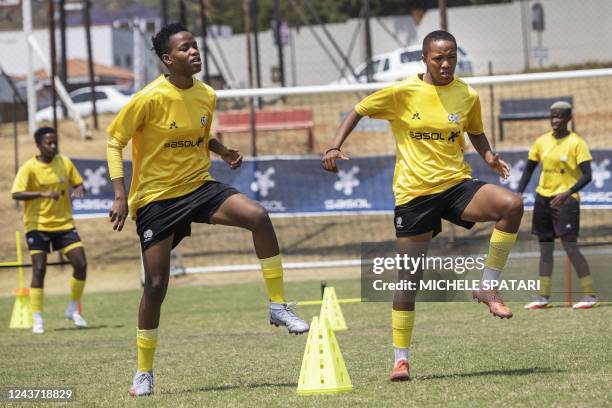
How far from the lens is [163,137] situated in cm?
748

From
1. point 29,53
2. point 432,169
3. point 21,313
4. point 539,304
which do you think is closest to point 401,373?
point 432,169

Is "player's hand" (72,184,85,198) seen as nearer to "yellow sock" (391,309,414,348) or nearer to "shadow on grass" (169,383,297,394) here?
"shadow on grass" (169,383,297,394)

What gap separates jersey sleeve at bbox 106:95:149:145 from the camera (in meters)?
7.41

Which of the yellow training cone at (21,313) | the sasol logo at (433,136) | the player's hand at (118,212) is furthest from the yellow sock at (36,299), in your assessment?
the sasol logo at (433,136)

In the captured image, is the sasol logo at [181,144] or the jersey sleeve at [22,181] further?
the jersey sleeve at [22,181]

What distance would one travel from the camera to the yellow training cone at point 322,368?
6.97 metres

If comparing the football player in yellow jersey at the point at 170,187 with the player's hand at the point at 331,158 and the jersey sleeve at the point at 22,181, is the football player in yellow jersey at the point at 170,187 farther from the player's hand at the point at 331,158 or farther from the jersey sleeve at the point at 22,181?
the jersey sleeve at the point at 22,181

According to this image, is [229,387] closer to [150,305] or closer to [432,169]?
[150,305]

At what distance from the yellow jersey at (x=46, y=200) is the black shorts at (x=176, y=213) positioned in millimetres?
6277

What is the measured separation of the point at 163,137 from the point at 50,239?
653cm

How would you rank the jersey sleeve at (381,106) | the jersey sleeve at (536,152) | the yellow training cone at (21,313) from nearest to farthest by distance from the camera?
1. the jersey sleeve at (381,106)
2. the jersey sleeve at (536,152)
3. the yellow training cone at (21,313)

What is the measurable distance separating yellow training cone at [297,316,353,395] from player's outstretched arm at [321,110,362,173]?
1047mm

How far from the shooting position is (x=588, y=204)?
667 inches

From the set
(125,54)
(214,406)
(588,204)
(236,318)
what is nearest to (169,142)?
(214,406)
